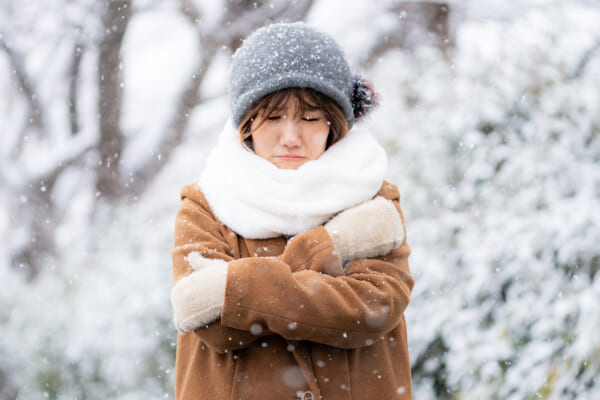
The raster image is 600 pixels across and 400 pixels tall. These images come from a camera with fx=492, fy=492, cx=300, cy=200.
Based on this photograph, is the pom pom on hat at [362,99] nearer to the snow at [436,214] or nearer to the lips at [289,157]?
the lips at [289,157]

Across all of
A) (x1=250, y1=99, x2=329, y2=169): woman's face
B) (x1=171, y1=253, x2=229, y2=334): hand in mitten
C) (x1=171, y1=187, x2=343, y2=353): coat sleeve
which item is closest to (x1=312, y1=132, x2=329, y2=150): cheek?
(x1=250, y1=99, x2=329, y2=169): woman's face

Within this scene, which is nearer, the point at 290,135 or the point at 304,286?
the point at 304,286

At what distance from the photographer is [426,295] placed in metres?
2.77

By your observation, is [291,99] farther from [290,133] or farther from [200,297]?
[200,297]

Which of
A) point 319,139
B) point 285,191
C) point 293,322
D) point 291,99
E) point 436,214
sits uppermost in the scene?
point 291,99

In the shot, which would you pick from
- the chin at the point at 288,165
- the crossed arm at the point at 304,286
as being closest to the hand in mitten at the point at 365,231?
the crossed arm at the point at 304,286

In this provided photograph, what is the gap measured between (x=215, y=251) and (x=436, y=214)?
1868 millimetres

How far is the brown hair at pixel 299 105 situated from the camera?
1301 millimetres

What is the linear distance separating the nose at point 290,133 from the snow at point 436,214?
165cm

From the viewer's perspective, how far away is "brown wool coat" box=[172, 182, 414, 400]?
1.13 metres

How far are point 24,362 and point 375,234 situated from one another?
2.65 m

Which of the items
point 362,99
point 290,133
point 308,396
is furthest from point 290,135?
point 308,396

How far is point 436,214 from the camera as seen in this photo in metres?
2.83

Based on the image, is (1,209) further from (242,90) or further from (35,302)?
(242,90)
